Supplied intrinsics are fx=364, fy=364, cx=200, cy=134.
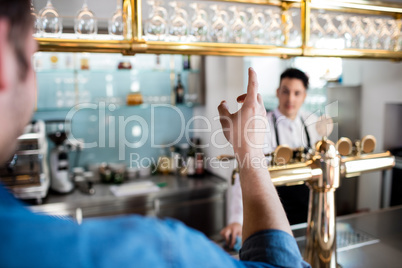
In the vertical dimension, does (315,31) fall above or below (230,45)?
Result: above

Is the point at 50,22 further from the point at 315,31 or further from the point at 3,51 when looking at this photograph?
the point at 315,31

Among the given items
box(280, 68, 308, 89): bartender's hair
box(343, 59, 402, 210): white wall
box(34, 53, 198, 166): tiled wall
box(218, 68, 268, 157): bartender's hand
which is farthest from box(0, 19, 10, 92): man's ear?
box(343, 59, 402, 210): white wall

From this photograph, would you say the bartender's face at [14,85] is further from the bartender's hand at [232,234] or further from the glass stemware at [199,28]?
the bartender's hand at [232,234]

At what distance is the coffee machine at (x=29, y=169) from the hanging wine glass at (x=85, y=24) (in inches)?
72.6

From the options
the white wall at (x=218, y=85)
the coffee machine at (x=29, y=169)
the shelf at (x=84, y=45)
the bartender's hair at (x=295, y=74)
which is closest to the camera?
the shelf at (x=84, y=45)

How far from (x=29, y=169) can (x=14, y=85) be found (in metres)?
2.70

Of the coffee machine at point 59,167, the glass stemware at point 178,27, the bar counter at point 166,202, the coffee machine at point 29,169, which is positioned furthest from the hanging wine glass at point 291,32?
the coffee machine at point 59,167

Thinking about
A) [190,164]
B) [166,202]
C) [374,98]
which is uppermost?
[374,98]

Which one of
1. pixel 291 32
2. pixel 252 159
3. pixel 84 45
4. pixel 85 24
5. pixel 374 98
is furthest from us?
pixel 374 98

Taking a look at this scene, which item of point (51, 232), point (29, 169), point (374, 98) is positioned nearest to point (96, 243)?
point (51, 232)

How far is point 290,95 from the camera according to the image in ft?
7.18

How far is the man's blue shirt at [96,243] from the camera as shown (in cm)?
36

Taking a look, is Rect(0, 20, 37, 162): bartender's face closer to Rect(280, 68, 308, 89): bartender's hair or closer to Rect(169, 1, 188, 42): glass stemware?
Rect(169, 1, 188, 42): glass stemware

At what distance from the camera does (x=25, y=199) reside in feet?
9.11
